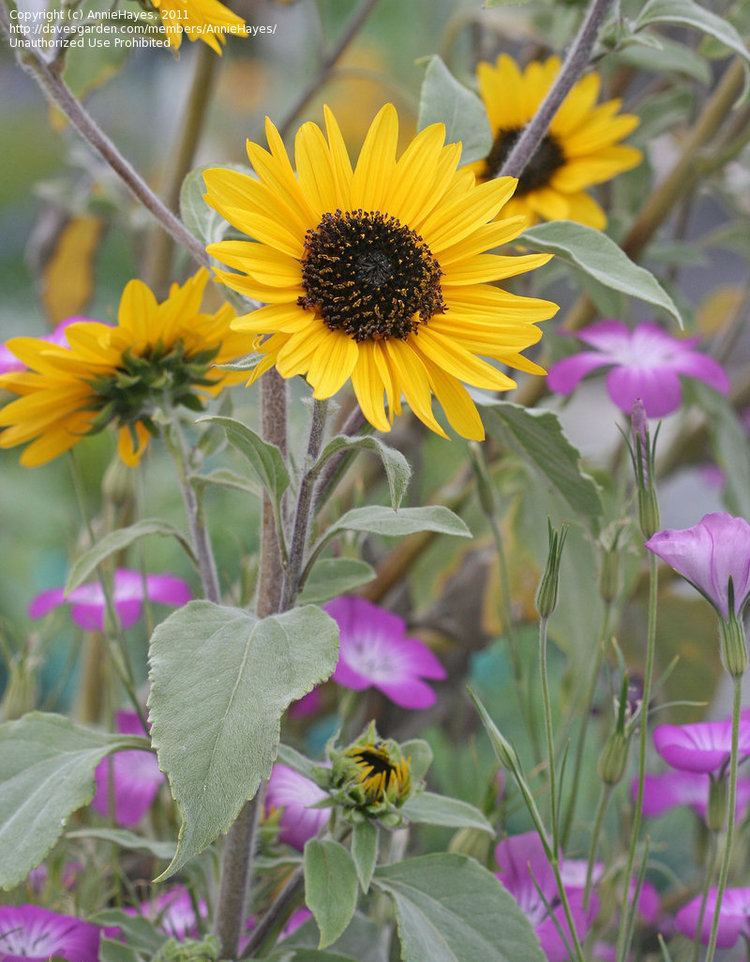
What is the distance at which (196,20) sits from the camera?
26 centimetres

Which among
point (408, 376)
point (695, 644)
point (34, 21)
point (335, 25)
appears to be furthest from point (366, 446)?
point (335, 25)

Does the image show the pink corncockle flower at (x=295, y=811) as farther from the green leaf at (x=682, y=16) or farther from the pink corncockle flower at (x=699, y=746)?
the green leaf at (x=682, y=16)

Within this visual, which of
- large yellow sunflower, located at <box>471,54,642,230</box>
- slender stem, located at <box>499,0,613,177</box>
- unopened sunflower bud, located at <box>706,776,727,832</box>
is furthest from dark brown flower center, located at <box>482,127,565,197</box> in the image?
unopened sunflower bud, located at <box>706,776,727,832</box>

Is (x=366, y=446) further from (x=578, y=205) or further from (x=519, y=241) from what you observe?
(x=578, y=205)

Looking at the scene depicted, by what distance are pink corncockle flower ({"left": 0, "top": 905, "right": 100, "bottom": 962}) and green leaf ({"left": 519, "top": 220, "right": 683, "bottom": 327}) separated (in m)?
0.21

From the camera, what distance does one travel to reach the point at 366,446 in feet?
0.74

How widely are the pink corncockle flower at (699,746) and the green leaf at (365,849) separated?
0.08 meters

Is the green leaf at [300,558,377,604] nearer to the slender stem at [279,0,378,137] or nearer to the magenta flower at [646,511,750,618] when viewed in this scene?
the magenta flower at [646,511,750,618]

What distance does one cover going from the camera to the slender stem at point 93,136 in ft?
0.83

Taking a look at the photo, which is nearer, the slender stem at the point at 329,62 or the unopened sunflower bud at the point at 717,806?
the unopened sunflower bud at the point at 717,806

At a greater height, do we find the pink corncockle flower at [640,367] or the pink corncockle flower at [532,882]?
the pink corncockle flower at [640,367]

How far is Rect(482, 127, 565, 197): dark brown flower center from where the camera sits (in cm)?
39

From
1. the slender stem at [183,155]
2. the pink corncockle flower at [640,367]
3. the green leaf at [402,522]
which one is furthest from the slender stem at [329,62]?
the green leaf at [402,522]

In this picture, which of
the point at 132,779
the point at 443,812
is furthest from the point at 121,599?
the point at 443,812
